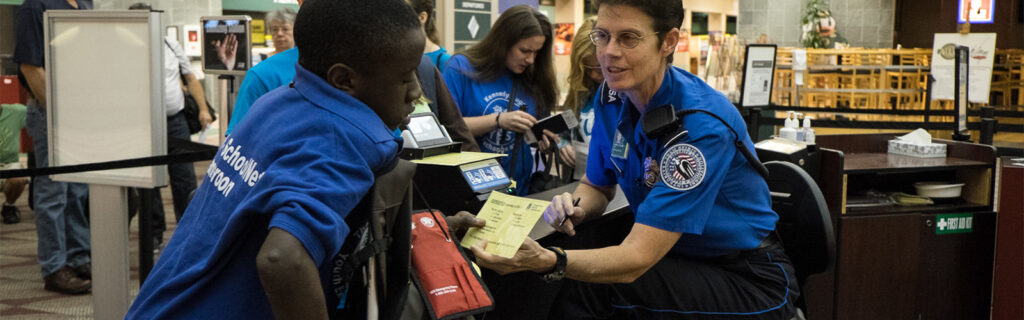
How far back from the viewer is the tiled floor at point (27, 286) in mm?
4492

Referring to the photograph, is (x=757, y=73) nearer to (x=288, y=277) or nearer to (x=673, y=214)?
(x=673, y=214)

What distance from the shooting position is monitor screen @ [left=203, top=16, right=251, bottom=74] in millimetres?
6457

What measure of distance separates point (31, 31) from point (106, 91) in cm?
135

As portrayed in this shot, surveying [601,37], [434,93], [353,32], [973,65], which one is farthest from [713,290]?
[973,65]

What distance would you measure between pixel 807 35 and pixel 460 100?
549 inches

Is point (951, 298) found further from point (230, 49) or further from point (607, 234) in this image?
point (230, 49)

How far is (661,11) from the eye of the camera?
6.97 feet

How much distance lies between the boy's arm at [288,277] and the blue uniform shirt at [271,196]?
15 millimetres

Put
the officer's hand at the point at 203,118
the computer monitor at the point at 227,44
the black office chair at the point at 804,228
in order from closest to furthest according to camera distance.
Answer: the black office chair at the point at 804,228, the officer's hand at the point at 203,118, the computer monitor at the point at 227,44

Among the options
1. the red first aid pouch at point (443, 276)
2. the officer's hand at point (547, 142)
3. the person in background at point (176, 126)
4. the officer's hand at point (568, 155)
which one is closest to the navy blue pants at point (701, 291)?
the red first aid pouch at point (443, 276)

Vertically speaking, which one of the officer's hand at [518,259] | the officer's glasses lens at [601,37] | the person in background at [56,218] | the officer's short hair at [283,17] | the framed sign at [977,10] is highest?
the framed sign at [977,10]

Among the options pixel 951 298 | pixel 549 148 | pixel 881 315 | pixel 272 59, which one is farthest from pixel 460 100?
pixel 951 298

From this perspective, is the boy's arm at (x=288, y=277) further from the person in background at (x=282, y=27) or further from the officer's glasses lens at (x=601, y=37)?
the person in background at (x=282, y=27)

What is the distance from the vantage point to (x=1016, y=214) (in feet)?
12.4
